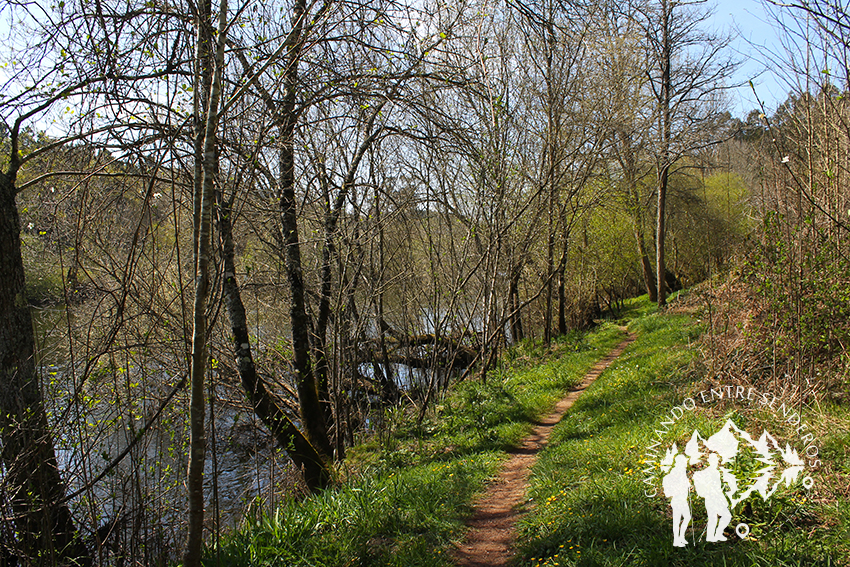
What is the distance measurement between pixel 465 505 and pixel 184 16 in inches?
174

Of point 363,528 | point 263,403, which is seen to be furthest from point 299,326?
point 363,528

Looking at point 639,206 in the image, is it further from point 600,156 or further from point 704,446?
point 704,446

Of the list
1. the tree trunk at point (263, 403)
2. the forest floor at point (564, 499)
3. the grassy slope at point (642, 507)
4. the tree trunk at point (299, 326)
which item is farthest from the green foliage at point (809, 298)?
the tree trunk at point (299, 326)

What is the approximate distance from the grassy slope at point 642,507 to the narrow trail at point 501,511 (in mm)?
164

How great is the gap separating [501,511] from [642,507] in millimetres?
1397

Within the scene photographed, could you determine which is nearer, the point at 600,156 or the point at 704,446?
the point at 704,446

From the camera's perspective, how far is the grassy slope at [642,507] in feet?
9.70

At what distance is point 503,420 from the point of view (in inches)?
292

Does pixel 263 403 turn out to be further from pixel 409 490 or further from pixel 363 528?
pixel 363 528

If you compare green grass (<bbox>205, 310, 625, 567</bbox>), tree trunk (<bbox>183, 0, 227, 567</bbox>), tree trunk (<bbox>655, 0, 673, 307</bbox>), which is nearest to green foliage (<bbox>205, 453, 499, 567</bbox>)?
green grass (<bbox>205, 310, 625, 567</bbox>)

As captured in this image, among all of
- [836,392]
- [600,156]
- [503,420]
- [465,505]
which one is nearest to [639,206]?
[600,156]

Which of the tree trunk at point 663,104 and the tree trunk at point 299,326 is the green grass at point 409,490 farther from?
the tree trunk at point 663,104

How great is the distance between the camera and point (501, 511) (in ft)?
15.2

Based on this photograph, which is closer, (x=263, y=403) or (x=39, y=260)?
(x=263, y=403)
